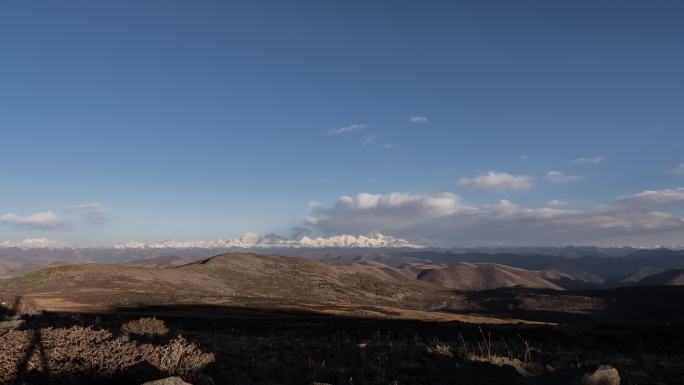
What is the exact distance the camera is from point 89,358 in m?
8.73

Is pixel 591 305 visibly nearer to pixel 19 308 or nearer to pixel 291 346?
pixel 291 346

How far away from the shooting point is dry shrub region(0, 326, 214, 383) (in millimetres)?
8430

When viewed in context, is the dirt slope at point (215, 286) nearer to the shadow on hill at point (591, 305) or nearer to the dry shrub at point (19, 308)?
the shadow on hill at point (591, 305)

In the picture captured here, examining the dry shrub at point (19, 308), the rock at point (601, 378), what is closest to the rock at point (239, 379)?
the rock at point (601, 378)

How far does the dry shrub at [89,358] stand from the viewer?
27.7 ft

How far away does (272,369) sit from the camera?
10.0 m

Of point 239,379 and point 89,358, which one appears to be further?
point 89,358

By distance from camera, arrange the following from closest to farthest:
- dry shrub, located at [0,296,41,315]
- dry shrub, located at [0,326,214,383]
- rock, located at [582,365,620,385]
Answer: rock, located at [582,365,620,385]
dry shrub, located at [0,326,214,383]
dry shrub, located at [0,296,41,315]

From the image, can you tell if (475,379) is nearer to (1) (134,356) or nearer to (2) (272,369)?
(2) (272,369)

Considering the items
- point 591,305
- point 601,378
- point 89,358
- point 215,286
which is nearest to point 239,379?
point 89,358

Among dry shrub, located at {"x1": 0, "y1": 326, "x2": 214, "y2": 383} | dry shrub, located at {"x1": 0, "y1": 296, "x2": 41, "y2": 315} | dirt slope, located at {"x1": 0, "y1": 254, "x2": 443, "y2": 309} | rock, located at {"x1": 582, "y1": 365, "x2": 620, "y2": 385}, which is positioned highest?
rock, located at {"x1": 582, "y1": 365, "x2": 620, "y2": 385}

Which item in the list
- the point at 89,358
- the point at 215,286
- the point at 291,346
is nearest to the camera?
the point at 89,358

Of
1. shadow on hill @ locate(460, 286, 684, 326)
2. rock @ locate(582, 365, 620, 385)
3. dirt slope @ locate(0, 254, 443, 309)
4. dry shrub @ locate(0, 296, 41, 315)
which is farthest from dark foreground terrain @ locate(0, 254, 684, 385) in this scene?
shadow on hill @ locate(460, 286, 684, 326)

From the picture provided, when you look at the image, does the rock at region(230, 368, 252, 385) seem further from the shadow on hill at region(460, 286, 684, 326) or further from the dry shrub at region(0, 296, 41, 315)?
the shadow on hill at region(460, 286, 684, 326)
